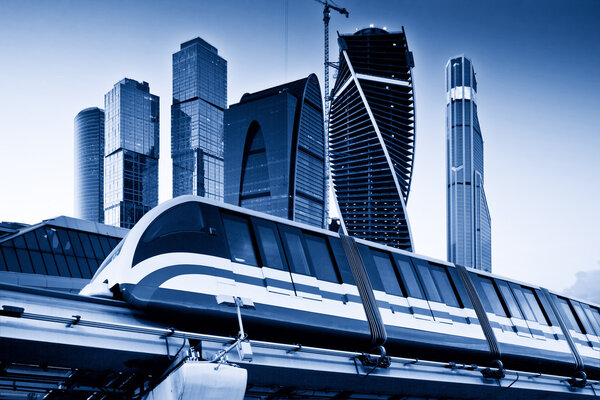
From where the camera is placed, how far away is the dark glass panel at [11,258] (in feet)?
108

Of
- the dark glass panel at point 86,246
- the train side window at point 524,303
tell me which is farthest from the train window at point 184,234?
the dark glass panel at point 86,246

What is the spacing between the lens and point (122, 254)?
8.11 m

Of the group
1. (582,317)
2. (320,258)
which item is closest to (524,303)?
(582,317)

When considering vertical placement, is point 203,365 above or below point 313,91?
below

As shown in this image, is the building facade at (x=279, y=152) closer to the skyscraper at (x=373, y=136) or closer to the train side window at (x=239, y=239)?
the skyscraper at (x=373, y=136)

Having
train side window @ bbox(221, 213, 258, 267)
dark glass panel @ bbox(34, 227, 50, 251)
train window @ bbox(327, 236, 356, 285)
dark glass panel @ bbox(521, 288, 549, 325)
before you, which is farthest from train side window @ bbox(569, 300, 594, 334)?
dark glass panel @ bbox(34, 227, 50, 251)

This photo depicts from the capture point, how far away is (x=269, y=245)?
904cm

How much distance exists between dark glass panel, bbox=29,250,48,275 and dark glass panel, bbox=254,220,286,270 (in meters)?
29.2

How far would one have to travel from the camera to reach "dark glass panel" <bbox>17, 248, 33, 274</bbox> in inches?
1315

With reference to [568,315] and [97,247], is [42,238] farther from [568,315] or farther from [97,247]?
[568,315]

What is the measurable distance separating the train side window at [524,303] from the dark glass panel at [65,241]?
95.9 ft

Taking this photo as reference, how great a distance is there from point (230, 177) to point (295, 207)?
24443mm

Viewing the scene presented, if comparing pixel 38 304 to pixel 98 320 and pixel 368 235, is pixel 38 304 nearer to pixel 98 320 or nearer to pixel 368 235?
pixel 98 320

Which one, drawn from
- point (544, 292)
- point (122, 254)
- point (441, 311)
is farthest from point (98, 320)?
point (544, 292)
